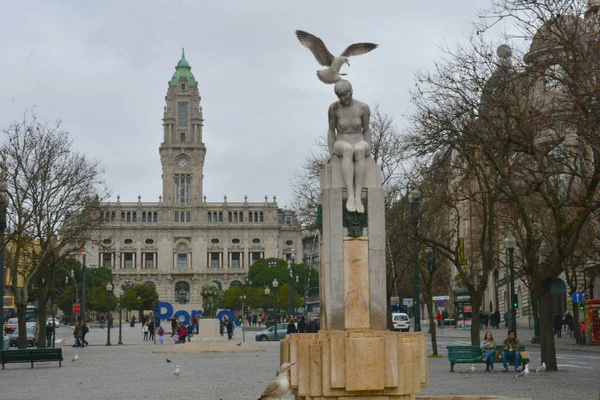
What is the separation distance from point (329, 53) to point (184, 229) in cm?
14467

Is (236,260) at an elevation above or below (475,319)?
above

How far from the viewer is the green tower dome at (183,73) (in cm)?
15812

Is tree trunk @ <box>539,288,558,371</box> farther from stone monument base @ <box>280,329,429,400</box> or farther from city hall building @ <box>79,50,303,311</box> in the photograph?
city hall building @ <box>79,50,303,311</box>

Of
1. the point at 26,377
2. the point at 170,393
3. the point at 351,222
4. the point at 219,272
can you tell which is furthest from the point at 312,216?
the point at 219,272

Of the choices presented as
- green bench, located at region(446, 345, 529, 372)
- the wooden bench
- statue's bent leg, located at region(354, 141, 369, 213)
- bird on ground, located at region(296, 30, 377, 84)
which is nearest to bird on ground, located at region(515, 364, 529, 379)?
green bench, located at region(446, 345, 529, 372)

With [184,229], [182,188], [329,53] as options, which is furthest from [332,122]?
[182,188]

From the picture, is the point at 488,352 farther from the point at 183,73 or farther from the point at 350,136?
the point at 183,73

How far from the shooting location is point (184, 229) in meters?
156

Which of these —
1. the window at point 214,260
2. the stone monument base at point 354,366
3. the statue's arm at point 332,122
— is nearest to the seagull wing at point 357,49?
the statue's arm at point 332,122

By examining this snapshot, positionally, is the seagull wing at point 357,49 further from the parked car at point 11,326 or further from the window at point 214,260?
the window at point 214,260

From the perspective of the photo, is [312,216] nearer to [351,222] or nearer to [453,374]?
[453,374]

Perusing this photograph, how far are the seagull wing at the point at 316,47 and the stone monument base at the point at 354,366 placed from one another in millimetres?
4074

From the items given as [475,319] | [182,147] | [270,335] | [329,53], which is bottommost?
[270,335]

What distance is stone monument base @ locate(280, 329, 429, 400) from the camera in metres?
11.4
